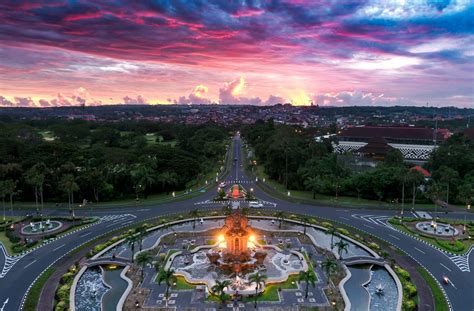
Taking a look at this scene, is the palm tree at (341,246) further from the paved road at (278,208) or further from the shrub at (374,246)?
the paved road at (278,208)

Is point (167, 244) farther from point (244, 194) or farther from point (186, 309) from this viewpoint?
Result: point (244, 194)

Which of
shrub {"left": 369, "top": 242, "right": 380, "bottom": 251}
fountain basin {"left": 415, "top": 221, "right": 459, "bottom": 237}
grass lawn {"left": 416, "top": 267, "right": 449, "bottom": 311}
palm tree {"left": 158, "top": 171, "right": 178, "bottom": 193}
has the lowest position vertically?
grass lawn {"left": 416, "top": 267, "right": 449, "bottom": 311}

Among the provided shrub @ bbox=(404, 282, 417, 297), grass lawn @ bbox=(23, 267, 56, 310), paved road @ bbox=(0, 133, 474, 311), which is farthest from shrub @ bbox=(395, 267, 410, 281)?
grass lawn @ bbox=(23, 267, 56, 310)

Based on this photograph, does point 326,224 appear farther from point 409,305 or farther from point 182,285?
point 182,285

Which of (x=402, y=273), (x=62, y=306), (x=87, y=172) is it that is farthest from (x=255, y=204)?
(x=62, y=306)

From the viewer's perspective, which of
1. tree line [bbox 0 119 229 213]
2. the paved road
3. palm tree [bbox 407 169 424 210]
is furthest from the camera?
tree line [bbox 0 119 229 213]

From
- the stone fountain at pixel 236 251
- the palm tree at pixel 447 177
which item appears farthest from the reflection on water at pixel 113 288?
the palm tree at pixel 447 177

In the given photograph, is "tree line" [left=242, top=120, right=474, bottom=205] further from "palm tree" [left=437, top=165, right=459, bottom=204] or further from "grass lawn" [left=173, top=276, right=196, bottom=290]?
"grass lawn" [left=173, top=276, right=196, bottom=290]
